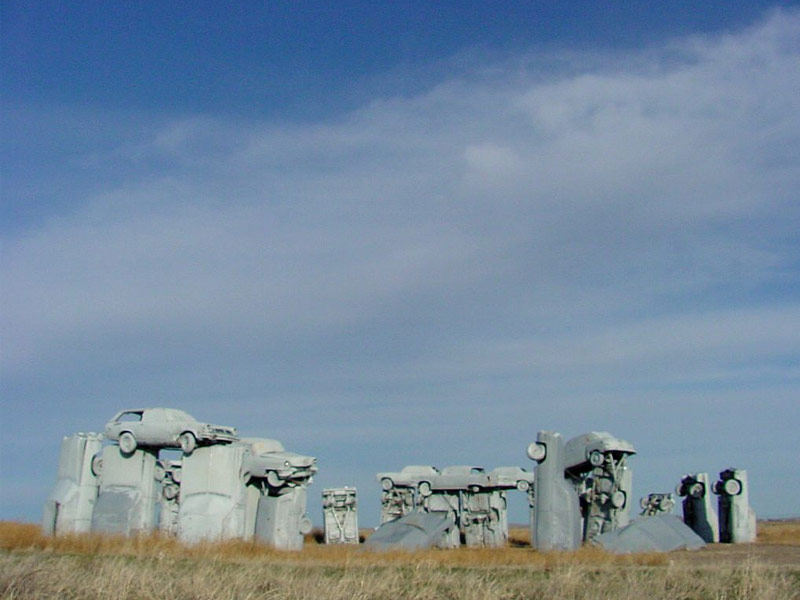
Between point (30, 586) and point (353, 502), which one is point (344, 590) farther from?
point (353, 502)

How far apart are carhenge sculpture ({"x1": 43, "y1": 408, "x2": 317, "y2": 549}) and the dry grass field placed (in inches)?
174

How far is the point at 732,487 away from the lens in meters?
32.7

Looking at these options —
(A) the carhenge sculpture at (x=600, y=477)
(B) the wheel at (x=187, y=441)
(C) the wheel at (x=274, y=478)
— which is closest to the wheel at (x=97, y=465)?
(B) the wheel at (x=187, y=441)

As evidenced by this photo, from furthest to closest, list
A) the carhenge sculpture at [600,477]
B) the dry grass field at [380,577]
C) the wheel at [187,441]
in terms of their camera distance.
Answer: the carhenge sculpture at [600,477], the wheel at [187,441], the dry grass field at [380,577]

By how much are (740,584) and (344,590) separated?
6297 millimetres

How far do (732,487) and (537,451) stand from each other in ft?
42.0

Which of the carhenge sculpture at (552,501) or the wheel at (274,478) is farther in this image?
the wheel at (274,478)

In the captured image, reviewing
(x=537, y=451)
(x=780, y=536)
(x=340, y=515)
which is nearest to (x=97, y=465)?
(x=340, y=515)

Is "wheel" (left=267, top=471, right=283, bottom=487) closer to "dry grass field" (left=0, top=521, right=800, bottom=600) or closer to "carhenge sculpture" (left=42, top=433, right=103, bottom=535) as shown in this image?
"dry grass field" (left=0, top=521, right=800, bottom=600)

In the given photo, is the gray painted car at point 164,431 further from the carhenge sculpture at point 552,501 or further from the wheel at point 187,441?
the carhenge sculpture at point 552,501

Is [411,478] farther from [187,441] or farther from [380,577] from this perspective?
[380,577]

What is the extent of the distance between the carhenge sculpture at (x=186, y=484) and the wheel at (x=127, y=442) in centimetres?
3

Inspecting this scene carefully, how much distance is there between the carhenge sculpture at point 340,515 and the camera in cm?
3403

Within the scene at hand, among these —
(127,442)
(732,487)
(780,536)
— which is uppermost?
(127,442)
